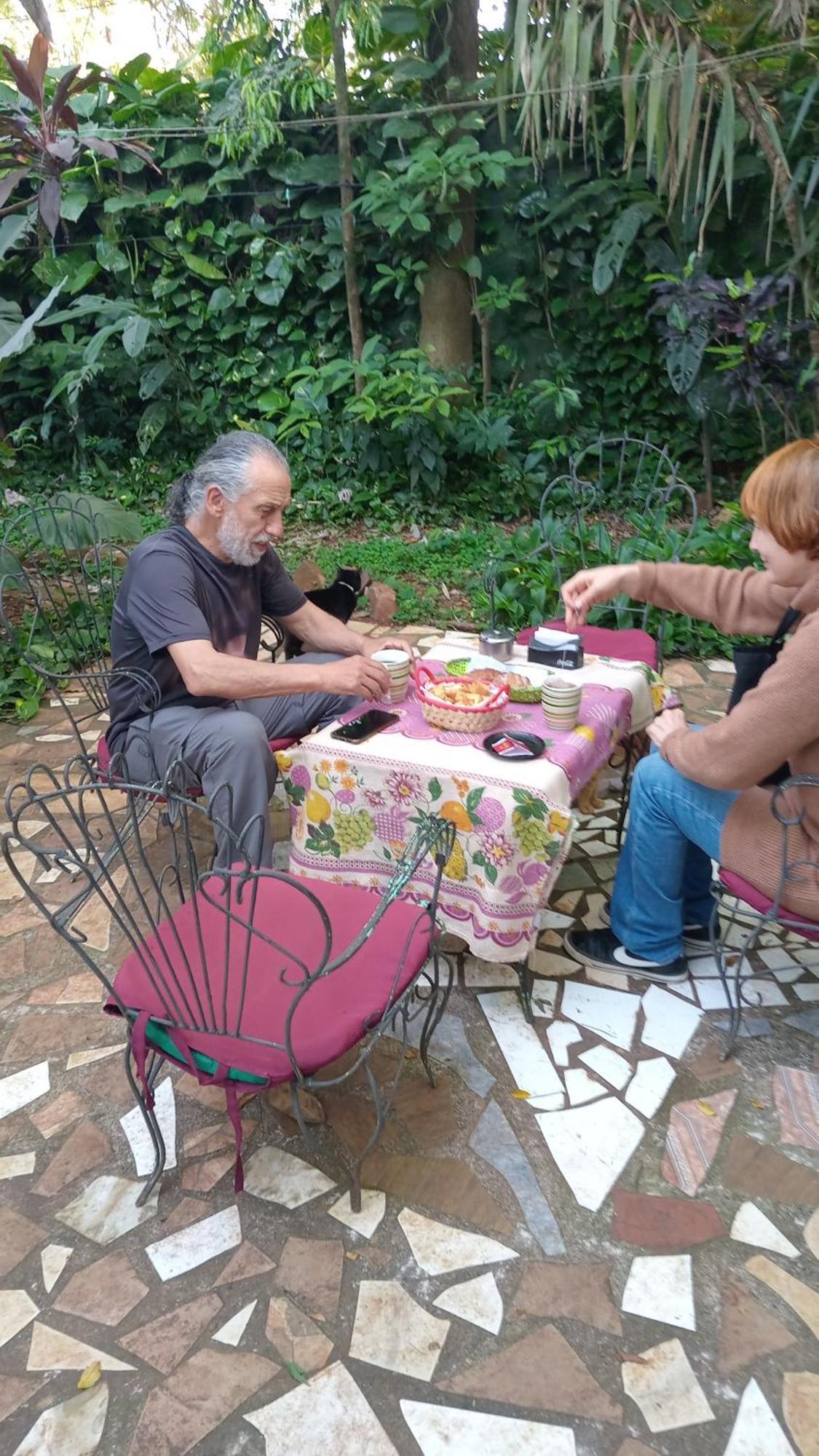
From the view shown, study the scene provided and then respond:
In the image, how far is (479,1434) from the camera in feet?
4.67

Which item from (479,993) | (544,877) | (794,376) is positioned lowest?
(479,993)

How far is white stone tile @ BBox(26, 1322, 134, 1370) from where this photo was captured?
1535 mm

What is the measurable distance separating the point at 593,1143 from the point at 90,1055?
121 cm

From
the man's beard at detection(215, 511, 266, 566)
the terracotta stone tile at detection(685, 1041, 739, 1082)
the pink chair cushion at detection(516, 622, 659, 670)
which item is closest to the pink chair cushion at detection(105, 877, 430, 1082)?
the terracotta stone tile at detection(685, 1041, 739, 1082)

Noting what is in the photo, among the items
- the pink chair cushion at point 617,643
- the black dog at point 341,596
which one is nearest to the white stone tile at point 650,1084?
the pink chair cushion at point 617,643

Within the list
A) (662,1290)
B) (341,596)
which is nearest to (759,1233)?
(662,1290)

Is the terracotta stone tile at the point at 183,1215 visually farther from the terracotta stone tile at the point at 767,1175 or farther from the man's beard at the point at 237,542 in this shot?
the man's beard at the point at 237,542

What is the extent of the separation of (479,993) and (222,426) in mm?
6007

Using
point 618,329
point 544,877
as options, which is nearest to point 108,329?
point 618,329

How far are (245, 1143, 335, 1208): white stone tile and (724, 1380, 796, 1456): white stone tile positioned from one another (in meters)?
0.81

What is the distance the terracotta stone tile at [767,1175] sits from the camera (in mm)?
1805

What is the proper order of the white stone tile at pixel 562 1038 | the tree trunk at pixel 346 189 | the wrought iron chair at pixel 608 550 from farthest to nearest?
the tree trunk at pixel 346 189
the wrought iron chair at pixel 608 550
the white stone tile at pixel 562 1038

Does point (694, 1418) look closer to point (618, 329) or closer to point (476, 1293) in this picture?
point (476, 1293)

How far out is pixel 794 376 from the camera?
5094mm
